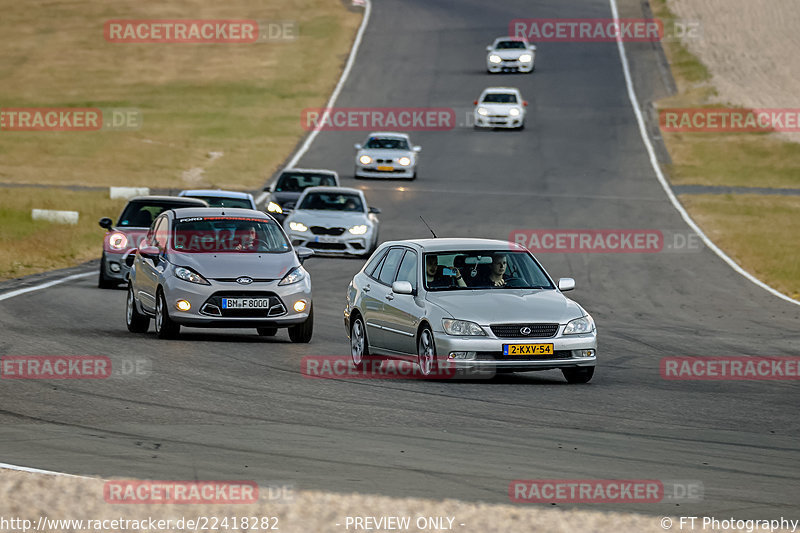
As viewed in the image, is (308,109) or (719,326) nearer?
(719,326)

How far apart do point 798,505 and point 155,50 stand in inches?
2613

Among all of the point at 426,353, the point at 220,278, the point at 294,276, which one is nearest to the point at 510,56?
the point at 294,276

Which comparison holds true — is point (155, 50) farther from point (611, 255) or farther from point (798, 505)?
point (798, 505)

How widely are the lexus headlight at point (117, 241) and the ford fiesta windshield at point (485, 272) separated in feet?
30.1

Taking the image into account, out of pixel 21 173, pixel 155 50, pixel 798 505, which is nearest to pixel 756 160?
pixel 21 173

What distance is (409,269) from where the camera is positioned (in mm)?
15195

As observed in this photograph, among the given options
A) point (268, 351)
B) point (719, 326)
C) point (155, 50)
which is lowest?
point (155, 50)

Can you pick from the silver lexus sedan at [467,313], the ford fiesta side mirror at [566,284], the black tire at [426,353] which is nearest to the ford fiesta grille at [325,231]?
the silver lexus sedan at [467,313]

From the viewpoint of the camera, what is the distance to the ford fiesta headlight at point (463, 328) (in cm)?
1389

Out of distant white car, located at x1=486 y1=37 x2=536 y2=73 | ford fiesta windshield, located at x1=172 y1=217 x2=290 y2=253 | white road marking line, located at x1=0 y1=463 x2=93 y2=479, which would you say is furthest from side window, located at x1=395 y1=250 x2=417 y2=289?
distant white car, located at x1=486 y1=37 x2=536 y2=73

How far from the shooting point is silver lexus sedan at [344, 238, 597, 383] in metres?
13.9

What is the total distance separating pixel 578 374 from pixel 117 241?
11.0 metres

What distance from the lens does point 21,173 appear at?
151 ft
